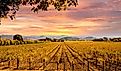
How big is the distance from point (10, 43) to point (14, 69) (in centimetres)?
8447

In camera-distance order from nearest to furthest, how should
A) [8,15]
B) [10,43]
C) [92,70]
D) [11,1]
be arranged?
1. [11,1]
2. [8,15]
3. [92,70]
4. [10,43]

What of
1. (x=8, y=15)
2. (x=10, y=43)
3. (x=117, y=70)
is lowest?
(x=10, y=43)

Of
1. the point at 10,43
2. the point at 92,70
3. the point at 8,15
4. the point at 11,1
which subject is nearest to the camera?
the point at 11,1

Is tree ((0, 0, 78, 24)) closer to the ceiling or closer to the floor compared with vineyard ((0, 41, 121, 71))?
closer to the ceiling

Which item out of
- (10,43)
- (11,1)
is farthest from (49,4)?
(10,43)

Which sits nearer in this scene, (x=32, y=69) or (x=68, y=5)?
(x=68, y=5)

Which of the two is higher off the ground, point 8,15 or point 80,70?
point 8,15

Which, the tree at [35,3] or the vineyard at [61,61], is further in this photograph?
the vineyard at [61,61]

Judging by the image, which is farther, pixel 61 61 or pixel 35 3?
pixel 61 61

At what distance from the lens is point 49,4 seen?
51.4 ft

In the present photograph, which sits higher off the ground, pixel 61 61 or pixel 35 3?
pixel 35 3

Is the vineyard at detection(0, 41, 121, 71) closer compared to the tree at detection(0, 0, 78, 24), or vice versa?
the tree at detection(0, 0, 78, 24)

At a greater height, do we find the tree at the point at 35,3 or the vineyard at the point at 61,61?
the tree at the point at 35,3

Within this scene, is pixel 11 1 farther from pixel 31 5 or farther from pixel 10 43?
pixel 10 43
